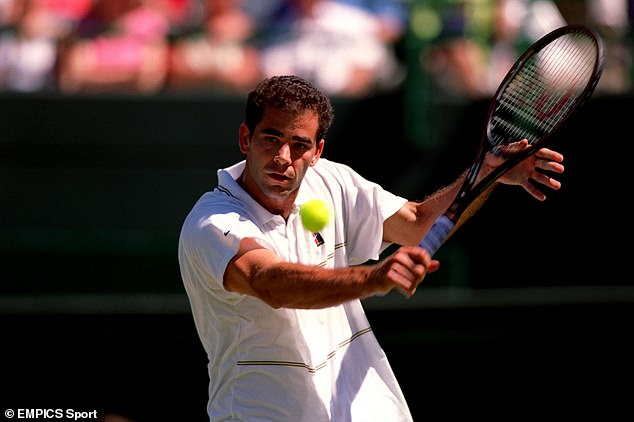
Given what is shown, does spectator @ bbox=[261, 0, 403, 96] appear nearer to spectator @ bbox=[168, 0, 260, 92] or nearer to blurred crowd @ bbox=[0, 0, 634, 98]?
blurred crowd @ bbox=[0, 0, 634, 98]

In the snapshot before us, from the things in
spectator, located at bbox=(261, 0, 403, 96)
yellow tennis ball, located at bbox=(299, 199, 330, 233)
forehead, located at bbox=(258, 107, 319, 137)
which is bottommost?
yellow tennis ball, located at bbox=(299, 199, 330, 233)

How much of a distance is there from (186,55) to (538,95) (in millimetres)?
4059

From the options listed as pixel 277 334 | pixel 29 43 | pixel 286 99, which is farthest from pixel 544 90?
pixel 29 43

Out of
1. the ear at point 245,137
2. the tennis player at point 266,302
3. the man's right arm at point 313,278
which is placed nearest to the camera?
the man's right arm at point 313,278

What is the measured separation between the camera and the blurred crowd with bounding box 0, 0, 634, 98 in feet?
25.2

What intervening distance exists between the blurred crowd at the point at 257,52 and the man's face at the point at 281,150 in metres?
4.05

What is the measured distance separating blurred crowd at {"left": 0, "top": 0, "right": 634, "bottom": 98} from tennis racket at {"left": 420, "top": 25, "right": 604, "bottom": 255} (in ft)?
11.4

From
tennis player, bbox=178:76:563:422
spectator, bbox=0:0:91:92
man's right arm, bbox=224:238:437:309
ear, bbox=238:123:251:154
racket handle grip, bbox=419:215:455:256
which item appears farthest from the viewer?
spectator, bbox=0:0:91:92

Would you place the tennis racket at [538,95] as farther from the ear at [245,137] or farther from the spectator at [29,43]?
the spectator at [29,43]

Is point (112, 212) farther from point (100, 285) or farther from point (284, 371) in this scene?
point (284, 371)

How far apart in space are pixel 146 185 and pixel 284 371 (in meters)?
4.11

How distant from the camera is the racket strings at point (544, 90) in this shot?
3.92m

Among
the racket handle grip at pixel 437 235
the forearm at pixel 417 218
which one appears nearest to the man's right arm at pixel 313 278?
the racket handle grip at pixel 437 235

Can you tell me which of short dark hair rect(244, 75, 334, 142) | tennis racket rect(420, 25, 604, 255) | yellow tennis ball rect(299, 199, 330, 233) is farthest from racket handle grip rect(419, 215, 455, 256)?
short dark hair rect(244, 75, 334, 142)
